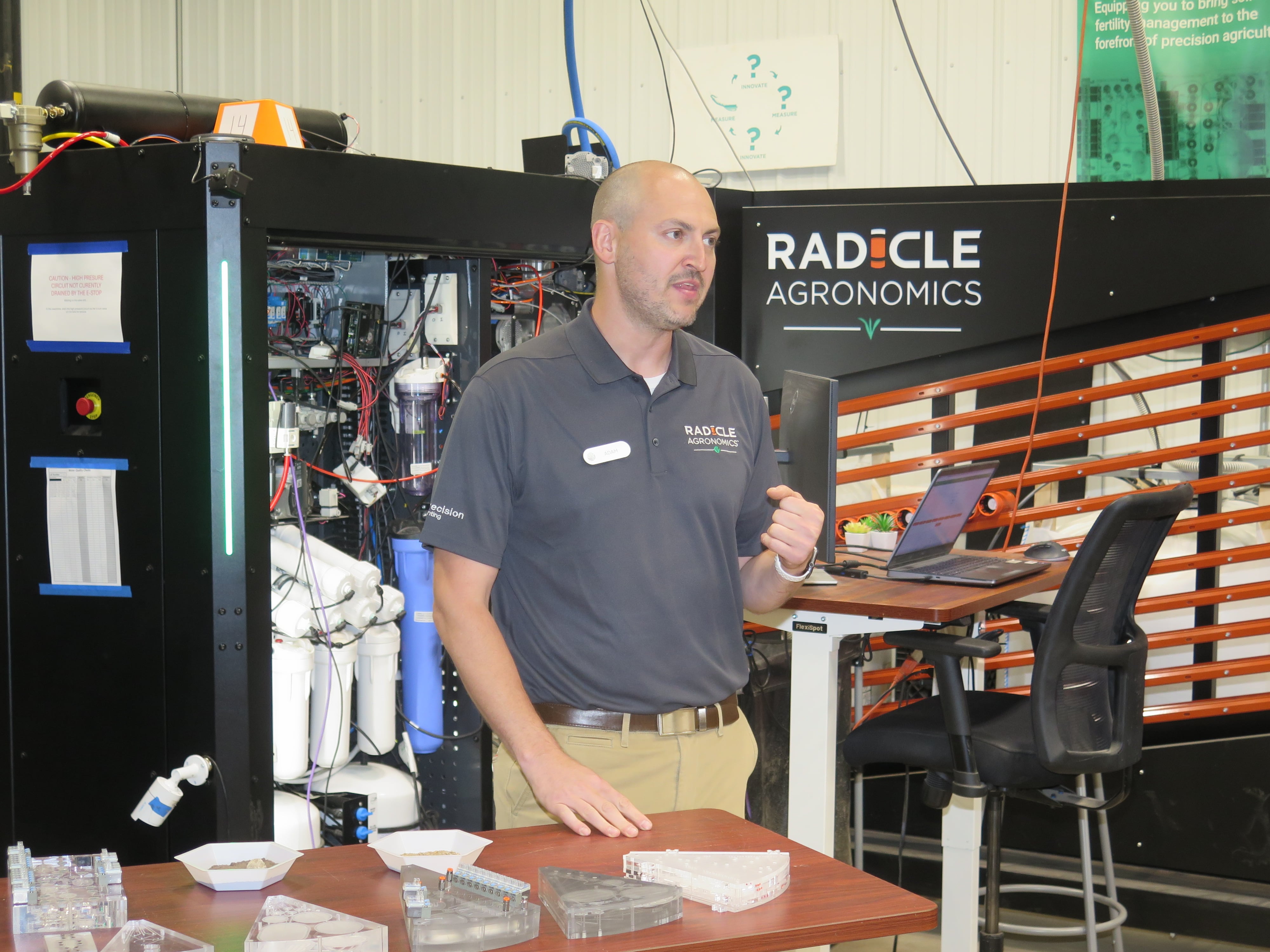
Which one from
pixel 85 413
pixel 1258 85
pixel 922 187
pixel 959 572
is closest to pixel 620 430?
pixel 959 572

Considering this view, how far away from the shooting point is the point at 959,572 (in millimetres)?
2959

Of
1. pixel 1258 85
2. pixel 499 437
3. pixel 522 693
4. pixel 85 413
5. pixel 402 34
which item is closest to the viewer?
pixel 522 693

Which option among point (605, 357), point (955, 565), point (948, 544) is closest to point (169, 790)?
point (605, 357)

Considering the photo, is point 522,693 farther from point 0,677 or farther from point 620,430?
point 0,677

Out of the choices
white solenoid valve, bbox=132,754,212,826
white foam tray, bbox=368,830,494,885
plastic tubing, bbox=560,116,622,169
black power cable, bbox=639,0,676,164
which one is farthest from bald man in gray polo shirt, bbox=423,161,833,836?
black power cable, bbox=639,0,676,164

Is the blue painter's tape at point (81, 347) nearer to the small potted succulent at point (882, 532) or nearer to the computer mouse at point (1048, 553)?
the small potted succulent at point (882, 532)

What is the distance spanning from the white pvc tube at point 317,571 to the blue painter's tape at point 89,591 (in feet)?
1.22

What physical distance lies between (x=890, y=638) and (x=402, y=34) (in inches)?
184

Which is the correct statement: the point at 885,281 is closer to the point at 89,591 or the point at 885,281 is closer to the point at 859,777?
the point at 859,777

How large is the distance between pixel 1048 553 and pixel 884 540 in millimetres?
475

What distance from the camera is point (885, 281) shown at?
3740 millimetres

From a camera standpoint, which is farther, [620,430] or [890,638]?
[890,638]

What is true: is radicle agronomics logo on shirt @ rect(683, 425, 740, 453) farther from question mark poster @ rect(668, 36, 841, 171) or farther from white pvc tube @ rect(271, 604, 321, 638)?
question mark poster @ rect(668, 36, 841, 171)

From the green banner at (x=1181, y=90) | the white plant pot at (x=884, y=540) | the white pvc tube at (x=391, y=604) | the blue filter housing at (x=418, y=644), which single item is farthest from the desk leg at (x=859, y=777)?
the green banner at (x=1181, y=90)
